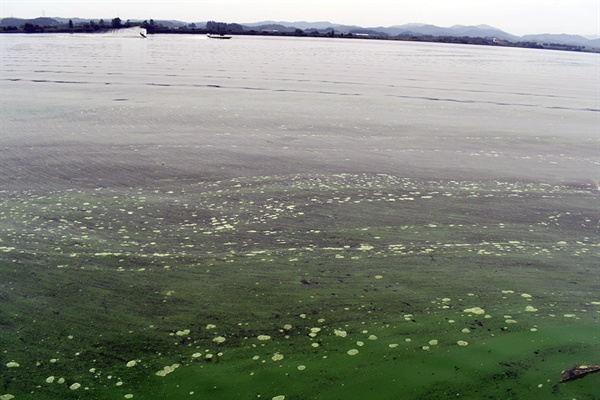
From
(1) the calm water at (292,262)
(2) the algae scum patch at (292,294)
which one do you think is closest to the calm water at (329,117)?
(1) the calm water at (292,262)

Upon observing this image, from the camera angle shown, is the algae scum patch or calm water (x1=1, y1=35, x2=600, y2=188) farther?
calm water (x1=1, y1=35, x2=600, y2=188)

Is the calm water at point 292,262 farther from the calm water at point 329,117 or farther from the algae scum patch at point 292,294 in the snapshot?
the calm water at point 329,117

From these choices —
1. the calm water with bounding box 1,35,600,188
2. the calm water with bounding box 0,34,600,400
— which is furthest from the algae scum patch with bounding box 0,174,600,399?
the calm water with bounding box 1,35,600,188

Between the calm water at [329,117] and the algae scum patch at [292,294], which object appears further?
the calm water at [329,117]

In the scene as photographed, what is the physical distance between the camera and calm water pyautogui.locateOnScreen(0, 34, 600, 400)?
12.8ft

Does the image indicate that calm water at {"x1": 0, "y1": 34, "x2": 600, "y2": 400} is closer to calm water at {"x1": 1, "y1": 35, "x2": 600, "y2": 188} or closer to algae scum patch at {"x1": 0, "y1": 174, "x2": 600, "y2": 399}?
algae scum patch at {"x1": 0, "y1": 174, "x2": 600, "y2": 399}

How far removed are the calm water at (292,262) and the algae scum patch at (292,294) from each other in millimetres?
21

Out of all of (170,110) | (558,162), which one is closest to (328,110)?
(170,110)

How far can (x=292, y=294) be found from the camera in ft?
16.3

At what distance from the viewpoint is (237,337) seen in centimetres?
429

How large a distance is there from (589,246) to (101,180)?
6.95 metres

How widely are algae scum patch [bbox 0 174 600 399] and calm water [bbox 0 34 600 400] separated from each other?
21mm

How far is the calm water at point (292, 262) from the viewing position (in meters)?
3.91

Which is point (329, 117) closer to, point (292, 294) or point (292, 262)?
point (292, 262)
